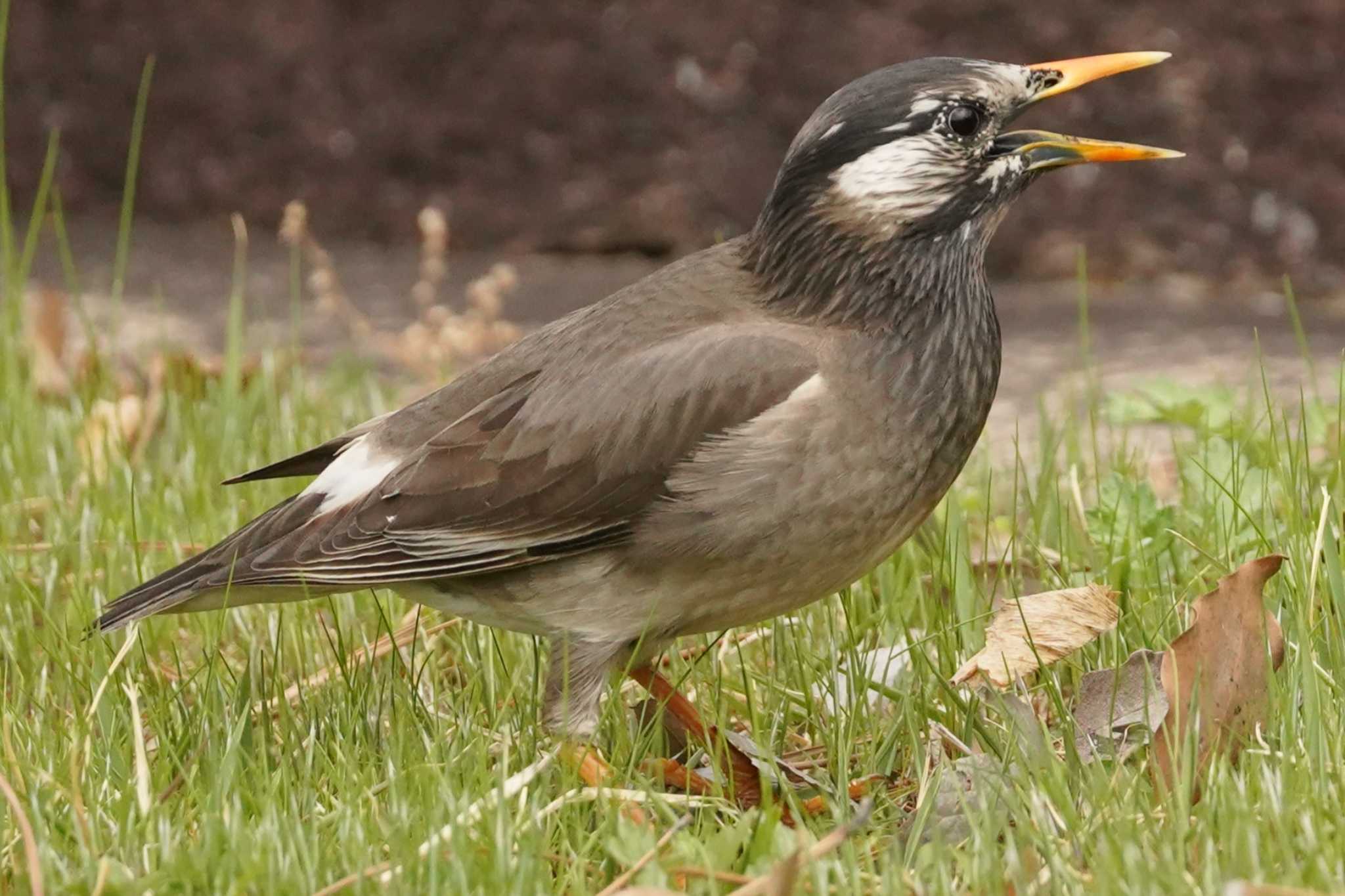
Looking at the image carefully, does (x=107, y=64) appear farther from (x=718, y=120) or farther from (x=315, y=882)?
(x=315, y=882)

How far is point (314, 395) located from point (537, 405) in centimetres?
195

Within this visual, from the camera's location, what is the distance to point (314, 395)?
508 centimetres

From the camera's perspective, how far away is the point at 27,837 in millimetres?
2463

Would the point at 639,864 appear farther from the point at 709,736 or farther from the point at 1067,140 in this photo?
the point at 1067,140

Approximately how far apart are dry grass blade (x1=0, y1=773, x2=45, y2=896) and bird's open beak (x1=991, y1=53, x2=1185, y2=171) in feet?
5.92

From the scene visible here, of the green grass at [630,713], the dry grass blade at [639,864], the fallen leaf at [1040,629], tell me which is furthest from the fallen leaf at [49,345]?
the dry grass blade at [639,864]

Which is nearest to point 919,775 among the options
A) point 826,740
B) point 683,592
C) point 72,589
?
point 826,740

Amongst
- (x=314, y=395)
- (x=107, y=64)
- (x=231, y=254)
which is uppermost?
(x=107, y=64)

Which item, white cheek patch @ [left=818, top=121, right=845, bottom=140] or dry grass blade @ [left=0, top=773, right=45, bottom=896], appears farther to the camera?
white cheek patch @ [left=818, top=121, right=845, bottom=140]

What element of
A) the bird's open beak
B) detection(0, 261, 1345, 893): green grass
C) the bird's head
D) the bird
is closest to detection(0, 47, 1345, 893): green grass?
detection(0, 261, 1345, 893): green grass

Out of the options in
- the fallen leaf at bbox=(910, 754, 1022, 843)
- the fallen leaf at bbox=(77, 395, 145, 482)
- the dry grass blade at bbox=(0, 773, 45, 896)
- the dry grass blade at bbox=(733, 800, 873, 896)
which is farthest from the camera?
the fallen leaf at bbox=(77, 395, 145, 482)

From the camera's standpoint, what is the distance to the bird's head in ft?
10.7

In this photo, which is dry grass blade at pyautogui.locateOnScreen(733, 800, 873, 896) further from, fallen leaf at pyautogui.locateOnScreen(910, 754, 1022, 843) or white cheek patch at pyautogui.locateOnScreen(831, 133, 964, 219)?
white cheek patch at pyautogui.locateOnScreen(831, 133, 964, 219)

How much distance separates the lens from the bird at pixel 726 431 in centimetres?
308
